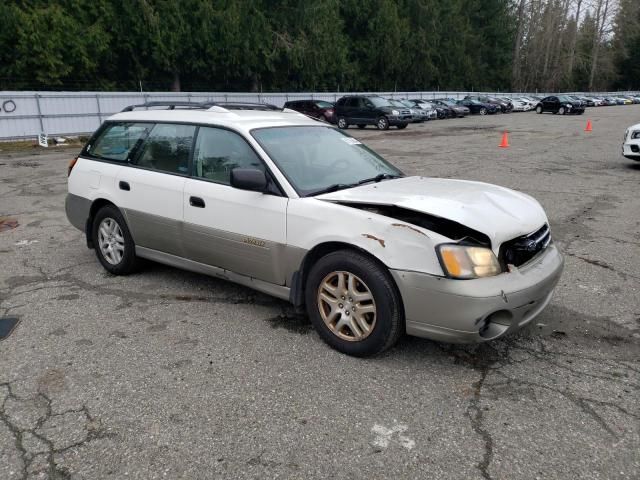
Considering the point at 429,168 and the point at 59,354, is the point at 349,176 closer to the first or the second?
the point at 59,354

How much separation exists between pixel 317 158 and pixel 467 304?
1.82 meters

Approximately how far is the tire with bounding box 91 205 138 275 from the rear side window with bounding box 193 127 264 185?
111 cm

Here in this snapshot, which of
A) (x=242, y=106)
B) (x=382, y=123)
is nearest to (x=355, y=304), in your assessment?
(x=242, y=106)

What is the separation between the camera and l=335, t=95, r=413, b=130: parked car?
26000mm

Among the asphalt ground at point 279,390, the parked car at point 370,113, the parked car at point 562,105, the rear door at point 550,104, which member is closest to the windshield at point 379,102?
the parked car at point 370,113

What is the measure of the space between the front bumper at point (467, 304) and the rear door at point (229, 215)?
41.1 inches

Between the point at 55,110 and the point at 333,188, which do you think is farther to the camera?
the point at 55,110

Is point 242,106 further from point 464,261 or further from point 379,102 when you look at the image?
point 379,102

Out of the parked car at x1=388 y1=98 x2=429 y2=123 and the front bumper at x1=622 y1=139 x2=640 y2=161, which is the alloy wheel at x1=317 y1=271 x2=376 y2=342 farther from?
the parked car at x1=388 y1=98 x2=429 y2=123

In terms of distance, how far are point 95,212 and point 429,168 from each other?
8.90m

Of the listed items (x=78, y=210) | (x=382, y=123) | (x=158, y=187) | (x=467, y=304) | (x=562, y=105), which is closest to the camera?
(x=467, y=304)

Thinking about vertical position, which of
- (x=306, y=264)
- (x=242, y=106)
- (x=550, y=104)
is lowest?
(x=550, y=104)

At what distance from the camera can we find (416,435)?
275 centimetres

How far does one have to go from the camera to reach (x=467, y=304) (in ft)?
10.1
